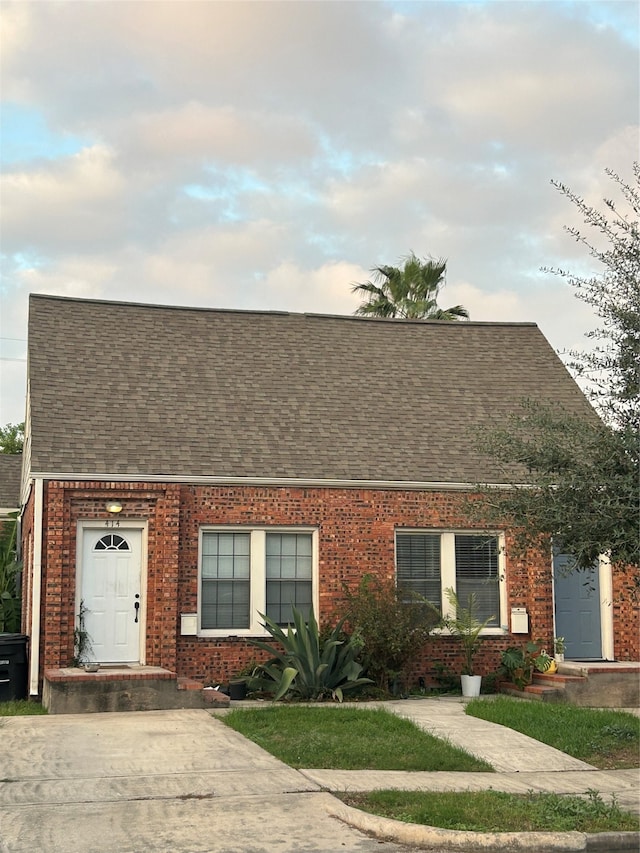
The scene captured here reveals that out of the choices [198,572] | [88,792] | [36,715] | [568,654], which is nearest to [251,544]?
[198,572]

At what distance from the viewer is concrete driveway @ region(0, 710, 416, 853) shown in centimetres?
745

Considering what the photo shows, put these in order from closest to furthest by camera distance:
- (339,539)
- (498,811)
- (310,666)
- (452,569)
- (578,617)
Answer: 1. (498,811)
2. (310,666)
3. (339,539)
4. (452,569)
5. (578,617)

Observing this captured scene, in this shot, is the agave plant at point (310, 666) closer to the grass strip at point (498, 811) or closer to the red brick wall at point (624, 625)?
the red brick wall at point (624, 625)

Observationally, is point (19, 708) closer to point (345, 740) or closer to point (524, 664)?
point (345, 740)

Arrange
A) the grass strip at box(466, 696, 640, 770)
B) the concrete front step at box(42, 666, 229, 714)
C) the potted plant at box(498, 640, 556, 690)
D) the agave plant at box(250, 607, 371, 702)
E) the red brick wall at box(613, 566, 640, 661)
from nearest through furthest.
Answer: the grass strip at box(466, 696, 640, 770) < the concrete front step at box(42, 666, 229, 714) < the agave plant at box(250, 607, 371, 702) < the potted plant at box(498, 640, 556, 690) < the red brick wall at box(613, 566, 640, 661)

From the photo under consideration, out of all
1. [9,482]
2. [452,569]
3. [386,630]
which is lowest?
[386,630]

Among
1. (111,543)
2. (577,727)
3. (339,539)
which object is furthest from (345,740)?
(111,543)

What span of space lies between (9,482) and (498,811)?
22223 mm

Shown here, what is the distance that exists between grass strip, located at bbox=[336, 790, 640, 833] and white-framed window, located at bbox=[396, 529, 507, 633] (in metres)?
7.97

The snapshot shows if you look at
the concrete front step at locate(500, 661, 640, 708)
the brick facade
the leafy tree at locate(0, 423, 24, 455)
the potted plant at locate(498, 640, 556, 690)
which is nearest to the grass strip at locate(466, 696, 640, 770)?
the concrete front step at locate(500, 661, 640, 708)

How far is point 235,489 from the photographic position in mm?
16438

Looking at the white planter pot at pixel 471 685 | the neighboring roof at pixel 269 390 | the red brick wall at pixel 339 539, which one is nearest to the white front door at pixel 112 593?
the red brick wall at pixel 339 539

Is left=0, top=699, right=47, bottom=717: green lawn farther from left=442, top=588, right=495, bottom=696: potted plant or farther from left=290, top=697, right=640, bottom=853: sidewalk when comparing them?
left=442, top=588, right=495, bottom=696: potted plant

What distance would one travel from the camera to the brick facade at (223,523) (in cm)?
1542
